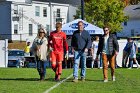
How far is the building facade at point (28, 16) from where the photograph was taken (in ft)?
226

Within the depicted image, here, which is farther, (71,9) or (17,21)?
(71,9)

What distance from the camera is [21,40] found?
230 ft

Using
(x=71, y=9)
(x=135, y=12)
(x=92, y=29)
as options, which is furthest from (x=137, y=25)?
(x=92, y=29)

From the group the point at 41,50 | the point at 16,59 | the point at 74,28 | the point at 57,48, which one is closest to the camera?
the point at 57,48

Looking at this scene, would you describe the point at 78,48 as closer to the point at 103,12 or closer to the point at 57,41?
the point at 57,41

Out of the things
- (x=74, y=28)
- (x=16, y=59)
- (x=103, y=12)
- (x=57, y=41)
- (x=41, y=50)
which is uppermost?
(x=103, y=12)

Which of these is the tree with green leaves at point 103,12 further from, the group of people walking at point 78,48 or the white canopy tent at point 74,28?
the group of people walking at point 78,48

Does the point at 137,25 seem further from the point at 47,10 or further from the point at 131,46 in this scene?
the point at 131,46

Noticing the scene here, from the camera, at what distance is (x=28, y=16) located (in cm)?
7238

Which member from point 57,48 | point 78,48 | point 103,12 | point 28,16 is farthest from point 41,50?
point 28,16

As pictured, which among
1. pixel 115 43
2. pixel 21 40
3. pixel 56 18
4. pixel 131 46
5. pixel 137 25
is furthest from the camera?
pixel 137 25

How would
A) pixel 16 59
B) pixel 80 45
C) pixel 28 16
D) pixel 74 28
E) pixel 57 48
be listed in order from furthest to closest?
pixel 28 16 → pixel 16 59 → pixel 74 28 → pixel 57 48 → pixel 80 45

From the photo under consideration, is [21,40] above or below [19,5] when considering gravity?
below

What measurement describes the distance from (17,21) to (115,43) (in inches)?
2167
